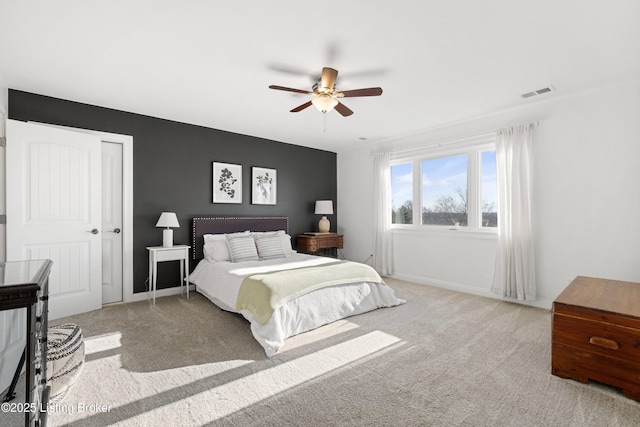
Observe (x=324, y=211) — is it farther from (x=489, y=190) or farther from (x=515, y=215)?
(x=515, y=215)

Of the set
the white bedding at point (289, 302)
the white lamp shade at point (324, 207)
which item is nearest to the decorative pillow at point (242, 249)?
the white bedding at point (289, 302)

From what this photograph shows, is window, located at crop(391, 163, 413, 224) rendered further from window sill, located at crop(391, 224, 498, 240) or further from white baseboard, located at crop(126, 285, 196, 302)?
white baseboard, located at crop(126, 285, 196, 302)

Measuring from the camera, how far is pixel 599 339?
2.05 metres

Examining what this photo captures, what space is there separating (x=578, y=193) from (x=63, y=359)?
16.6 feet

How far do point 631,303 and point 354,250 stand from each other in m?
4.41

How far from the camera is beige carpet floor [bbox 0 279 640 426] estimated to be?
1804 mm

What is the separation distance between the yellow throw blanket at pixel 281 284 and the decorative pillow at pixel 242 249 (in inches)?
43.8

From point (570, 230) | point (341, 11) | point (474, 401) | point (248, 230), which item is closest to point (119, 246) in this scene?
point (248, 230)

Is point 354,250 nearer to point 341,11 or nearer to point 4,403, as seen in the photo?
point 341,11

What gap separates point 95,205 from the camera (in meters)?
3.68

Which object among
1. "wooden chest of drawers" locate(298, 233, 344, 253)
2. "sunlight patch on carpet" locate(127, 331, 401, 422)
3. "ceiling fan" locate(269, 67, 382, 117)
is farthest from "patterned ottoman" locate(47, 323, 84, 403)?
"wooden chest of drawers" locate(298, 233, 344, 253)

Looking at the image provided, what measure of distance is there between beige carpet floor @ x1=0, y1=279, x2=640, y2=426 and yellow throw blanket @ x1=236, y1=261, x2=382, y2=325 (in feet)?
1.03

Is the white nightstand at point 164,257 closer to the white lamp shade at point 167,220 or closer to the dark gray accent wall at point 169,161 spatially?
the dark gray accent wall at point 169,161

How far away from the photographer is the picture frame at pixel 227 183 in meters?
4.91
